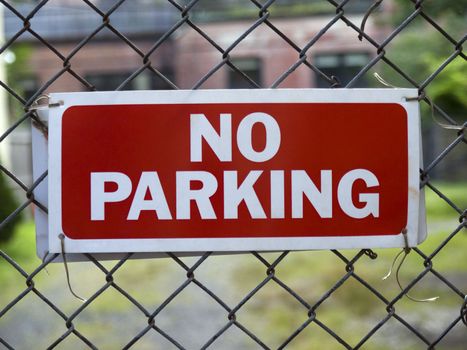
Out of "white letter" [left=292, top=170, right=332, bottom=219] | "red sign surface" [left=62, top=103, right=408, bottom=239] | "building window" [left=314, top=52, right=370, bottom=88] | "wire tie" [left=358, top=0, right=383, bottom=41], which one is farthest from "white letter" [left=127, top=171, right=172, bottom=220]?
"building window" [left=314, top=52, right=370, bottom=88]

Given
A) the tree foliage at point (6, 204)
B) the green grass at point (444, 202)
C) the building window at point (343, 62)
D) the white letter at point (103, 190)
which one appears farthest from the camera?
the building window at point (343, 62)

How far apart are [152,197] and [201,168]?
11 centimetres

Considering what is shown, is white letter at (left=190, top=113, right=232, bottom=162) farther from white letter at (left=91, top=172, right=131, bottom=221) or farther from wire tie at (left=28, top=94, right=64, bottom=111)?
wire tie at (left=28, top=94, right=64, bottom=111)

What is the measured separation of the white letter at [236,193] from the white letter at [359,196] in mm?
164

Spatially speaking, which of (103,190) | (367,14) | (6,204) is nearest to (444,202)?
(6,204)

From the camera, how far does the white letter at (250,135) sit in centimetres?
121

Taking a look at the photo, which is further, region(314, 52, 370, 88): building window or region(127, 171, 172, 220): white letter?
region(314, 52, 370, 88): building window

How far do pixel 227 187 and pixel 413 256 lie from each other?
7.13 meters

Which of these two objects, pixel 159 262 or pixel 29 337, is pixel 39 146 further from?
pixel 159 262

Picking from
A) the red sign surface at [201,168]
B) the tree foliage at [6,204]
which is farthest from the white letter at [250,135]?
the tree foliage at [6,204]

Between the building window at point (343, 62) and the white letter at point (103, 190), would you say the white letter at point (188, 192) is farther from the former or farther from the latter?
the building window at point (343, 62)

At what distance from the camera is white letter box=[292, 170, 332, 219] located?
4.00 ft

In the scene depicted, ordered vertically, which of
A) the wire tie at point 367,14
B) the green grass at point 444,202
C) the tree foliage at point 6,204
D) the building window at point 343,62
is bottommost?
the tree foliage at point 6,204

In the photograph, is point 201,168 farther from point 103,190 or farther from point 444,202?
point 444,202
